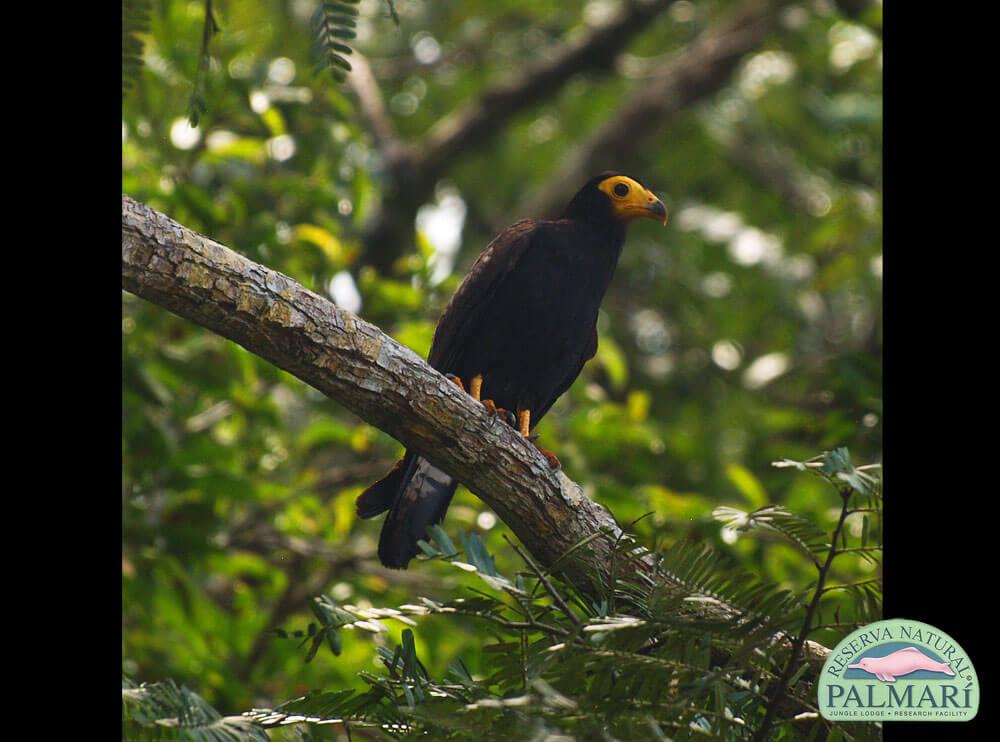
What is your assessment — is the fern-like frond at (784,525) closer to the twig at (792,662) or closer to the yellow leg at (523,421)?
the twig at (792,662)

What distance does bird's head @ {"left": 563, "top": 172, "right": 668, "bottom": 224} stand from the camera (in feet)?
13.3

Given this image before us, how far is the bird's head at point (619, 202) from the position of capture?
404 cm

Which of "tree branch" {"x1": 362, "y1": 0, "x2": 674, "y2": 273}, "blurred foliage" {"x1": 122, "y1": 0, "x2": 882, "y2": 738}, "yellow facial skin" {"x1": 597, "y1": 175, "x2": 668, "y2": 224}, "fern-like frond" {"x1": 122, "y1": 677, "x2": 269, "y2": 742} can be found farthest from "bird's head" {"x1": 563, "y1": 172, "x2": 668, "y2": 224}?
"tree branch" {"x1": 362, "y1": 0, "x2": 674, "y2": 273}

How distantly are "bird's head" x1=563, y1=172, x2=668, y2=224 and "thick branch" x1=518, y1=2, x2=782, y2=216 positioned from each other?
7.91ft

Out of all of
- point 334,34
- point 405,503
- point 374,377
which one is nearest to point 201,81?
point 334,34

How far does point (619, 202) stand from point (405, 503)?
4.58 ft

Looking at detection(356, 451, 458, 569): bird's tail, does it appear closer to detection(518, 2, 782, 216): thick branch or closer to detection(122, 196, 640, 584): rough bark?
detection(122, 196, 640, 584): rough bark

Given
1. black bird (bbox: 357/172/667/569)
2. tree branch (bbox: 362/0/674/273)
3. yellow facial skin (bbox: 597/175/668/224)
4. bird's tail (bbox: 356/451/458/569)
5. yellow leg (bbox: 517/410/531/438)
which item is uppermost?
tree branch (bbox: 362/0/674/273)

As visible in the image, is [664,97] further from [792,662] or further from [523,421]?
[792,662]

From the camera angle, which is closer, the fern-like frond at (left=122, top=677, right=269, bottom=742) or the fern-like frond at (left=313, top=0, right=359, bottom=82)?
the fern-like frond at (left=122, top=677, right=269, bottom=742)
